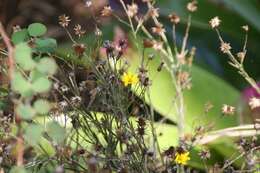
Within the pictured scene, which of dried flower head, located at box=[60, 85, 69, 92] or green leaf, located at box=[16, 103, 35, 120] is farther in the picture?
dried flower head, located at box=[60, 85, 69, 92]

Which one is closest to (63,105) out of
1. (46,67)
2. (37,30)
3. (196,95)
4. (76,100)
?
(76,100)

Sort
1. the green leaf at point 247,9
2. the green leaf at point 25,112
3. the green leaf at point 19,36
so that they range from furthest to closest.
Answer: the green leaf at point 247,9, the green leaf at point 19,36, the green leaf at point 25,112

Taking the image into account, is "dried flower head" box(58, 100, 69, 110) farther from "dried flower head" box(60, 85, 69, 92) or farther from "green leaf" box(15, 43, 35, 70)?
"green leaf" box(15, 43, 35, 70)

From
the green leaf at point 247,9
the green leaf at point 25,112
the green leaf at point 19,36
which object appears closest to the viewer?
the green leaf at point 25,112

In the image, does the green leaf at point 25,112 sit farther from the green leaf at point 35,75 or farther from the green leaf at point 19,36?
the green leaf at point 19,36

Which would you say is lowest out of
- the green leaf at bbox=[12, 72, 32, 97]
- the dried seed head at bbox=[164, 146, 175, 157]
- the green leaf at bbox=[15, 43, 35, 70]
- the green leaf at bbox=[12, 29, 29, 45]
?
the dried seed head at bbox=[164, 146, 175, 157]

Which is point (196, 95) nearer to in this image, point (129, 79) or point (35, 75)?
point (129, 79)

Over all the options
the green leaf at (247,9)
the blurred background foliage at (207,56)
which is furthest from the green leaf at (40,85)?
the green leaf at (247,9)

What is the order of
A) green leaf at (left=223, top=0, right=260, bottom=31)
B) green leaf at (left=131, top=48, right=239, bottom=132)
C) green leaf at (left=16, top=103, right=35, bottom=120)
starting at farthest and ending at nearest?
green leaf at (left=223, top=0, right=260, bottom=31) < green leaf at (left=131, top=48, right=239, bottom=132) < green leaf at (left=16, top=103, right=35, bottom=120)

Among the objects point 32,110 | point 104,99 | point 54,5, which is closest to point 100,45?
point 104,99

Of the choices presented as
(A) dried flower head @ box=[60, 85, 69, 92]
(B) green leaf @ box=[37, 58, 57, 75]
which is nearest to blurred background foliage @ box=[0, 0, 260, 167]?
(A) dried flower head @ box=[60, 85, 69, 92]

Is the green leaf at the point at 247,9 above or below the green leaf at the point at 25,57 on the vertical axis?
above
